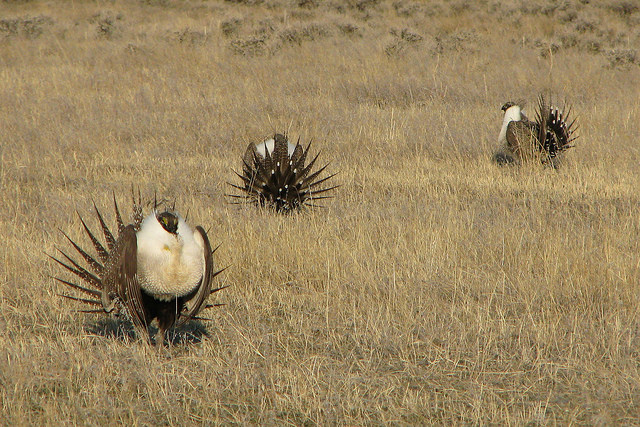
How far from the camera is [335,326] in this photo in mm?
3404

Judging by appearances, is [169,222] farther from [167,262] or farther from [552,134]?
[552,134]

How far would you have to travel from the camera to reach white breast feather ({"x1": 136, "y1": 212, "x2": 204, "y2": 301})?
2.73 metres

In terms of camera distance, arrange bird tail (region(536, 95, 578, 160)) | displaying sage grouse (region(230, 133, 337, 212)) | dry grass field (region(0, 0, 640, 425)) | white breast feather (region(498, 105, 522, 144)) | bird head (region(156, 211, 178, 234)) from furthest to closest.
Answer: white breast feather (region(498, 105, 522, 144)) → bird tail (region(536, 95, 578, 160)) → displaying sage grouse (region(230, 133, 337, 212)) → dry grass field (region(0, 0, 640, 425)) → bird head (region(156, 211, 178, 234))

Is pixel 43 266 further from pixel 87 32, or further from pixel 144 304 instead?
pixel 87 32

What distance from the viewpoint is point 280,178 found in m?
5.18

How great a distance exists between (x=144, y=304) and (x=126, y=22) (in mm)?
14260

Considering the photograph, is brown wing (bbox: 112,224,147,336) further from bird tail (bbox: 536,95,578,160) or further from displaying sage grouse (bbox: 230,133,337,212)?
bird tail (bbox: 536,95,578,160)

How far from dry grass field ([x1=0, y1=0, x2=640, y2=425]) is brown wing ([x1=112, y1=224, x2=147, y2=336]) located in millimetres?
314

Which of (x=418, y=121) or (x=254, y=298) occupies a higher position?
(x=418, y=121)

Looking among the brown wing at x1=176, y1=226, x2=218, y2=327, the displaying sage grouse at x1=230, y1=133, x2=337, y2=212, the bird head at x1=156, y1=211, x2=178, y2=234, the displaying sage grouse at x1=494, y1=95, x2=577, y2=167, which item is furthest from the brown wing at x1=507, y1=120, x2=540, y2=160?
the bird head at x1=156, y1=211, x2=178, y2=234

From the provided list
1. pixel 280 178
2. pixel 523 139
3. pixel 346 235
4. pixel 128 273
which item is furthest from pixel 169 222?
pixel 523 139

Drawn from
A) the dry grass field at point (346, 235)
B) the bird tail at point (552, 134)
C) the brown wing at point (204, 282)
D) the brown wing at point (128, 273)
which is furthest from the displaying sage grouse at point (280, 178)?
the bird tail at point (552, 134)

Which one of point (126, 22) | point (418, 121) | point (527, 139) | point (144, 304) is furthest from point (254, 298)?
point (126, 22)

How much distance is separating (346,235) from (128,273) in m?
2.21
